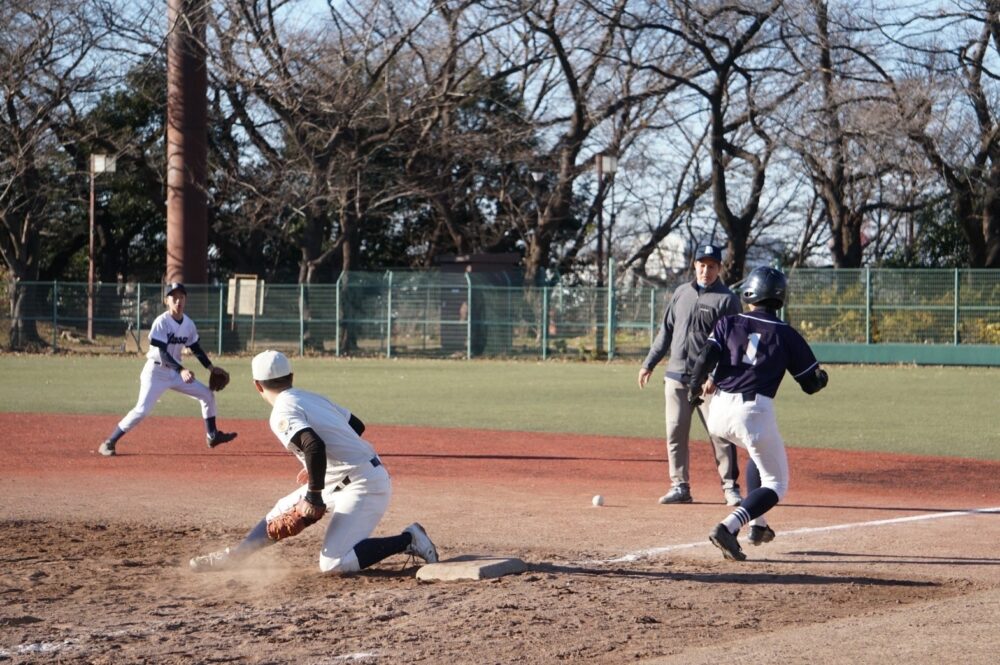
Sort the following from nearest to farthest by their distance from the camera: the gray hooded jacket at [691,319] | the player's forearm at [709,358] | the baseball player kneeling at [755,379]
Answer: the baseball player kneeling at [755,379] → the player's forearm at [709,358] → the gray hooded jacket at [691,319]

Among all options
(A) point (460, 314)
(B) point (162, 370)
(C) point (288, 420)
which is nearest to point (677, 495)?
(C) point (288, 420)

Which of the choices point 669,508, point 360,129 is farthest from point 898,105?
point 669,508

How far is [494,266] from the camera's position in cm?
3997

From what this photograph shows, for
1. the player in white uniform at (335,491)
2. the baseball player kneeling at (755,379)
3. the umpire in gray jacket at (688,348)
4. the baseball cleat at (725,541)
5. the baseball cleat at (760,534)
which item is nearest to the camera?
the player in white uniform at (335,491)

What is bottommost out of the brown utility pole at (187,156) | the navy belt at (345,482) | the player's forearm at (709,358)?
the navy belt at (345,482)

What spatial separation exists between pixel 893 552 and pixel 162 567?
461 centimetres

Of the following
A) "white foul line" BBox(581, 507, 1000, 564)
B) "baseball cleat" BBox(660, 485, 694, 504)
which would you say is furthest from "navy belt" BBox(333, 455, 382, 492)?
"baseball cleat" BBox(660, 485, 694, 504)

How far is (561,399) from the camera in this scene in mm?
22078

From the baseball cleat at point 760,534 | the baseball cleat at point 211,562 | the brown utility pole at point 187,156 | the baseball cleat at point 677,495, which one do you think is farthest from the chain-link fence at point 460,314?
the baseball cleat at point 211,562

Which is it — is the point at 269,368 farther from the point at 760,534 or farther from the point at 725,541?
the point at 760,534

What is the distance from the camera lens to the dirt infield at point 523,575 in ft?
18.9

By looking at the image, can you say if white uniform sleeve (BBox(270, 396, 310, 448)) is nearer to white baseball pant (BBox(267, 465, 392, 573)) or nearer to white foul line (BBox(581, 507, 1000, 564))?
white baseball pant (BBox(267, 465, 392, 573))

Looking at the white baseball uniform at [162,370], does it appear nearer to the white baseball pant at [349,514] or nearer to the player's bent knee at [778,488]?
the white baseball pant at [349,514]

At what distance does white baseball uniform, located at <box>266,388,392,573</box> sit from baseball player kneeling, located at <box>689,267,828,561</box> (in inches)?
80.8
